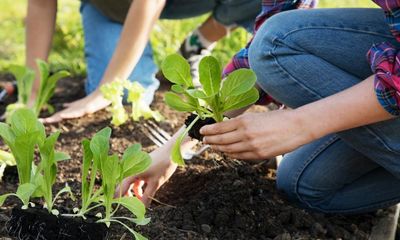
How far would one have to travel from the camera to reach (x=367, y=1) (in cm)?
548

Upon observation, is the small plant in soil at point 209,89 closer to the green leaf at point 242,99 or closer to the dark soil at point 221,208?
the green leaf at point 242,99

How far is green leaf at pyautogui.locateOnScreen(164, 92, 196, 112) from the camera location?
164 cm

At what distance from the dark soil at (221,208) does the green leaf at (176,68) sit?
1.38 ft

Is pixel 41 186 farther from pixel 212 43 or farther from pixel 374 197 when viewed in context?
pixel 212 43

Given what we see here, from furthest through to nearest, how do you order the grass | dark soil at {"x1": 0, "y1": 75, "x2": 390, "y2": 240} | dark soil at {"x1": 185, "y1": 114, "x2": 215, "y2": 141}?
the grass, dark soil at {"x1": 0, "y1": 75, "x2": 390, "y2": 240}, dark soil at {"x1": 185, "y1": 114, "x2": 215, "y2": 141}

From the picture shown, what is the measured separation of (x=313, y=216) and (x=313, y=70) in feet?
1.68

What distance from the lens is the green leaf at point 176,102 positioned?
5.37ft

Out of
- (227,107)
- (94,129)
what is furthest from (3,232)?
(94,129)

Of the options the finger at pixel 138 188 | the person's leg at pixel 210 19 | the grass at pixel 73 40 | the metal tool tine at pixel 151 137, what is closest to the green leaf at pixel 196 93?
the finger at pixel 138 188

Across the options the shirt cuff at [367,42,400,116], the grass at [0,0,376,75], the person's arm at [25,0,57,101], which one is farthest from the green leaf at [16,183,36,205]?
the grass at [0,0,376,75]

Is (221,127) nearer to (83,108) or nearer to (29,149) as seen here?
(29,149)

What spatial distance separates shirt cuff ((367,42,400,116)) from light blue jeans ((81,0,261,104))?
158 cm

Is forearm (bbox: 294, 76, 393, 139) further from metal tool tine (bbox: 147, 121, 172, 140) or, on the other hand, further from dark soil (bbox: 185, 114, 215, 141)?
metal tool tine (bbox: 147, 121, 172, 140)

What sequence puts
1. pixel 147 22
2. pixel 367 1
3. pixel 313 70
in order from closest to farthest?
pixel 313 70 → pixel 147 22 → pixel 367 1
